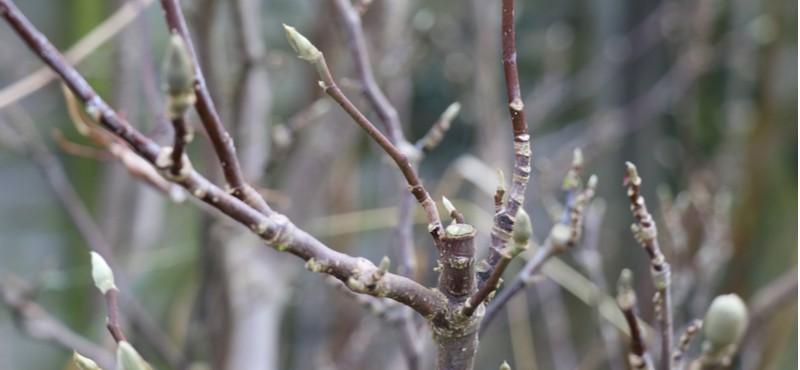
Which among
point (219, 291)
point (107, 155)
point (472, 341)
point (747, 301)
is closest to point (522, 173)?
point (472, 341)

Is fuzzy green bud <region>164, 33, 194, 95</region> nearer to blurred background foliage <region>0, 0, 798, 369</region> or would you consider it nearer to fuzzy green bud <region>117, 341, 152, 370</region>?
fuzzy green bud <region>117, 341, 152, 370</region>

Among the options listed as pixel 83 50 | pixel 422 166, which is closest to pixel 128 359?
pixel 83 50

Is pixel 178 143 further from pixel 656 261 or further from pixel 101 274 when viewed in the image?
pixel 656 261

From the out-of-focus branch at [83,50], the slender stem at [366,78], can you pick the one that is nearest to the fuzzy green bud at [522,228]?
the slender stem at [366,78]

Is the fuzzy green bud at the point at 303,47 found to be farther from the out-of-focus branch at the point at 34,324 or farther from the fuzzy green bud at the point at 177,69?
the out-of-focus branch at the point at 34,324

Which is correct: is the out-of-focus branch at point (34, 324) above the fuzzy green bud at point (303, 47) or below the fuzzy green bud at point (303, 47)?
above

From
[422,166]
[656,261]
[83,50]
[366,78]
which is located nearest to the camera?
[656,261]

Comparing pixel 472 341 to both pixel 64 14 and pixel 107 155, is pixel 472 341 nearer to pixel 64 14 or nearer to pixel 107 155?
pixel 107 155
